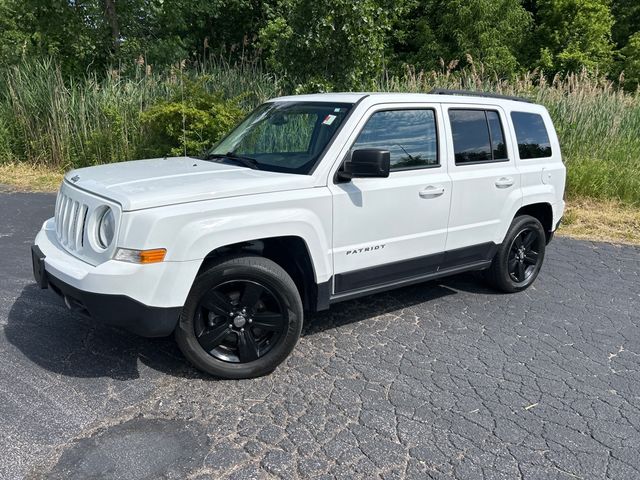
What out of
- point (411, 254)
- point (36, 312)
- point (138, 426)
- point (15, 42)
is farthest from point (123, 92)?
point (138, 426)

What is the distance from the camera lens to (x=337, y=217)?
3865 mm

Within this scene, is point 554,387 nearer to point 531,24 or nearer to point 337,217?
point 337,217

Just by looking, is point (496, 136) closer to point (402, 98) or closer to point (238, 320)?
point (402, 98)

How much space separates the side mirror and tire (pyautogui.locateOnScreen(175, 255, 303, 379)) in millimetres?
851

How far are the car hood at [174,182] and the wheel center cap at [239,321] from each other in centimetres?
78

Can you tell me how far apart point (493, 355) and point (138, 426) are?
2.52m

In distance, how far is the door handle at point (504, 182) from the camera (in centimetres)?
493

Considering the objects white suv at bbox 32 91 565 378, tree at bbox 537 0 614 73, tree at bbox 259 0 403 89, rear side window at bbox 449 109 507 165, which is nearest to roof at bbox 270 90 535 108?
white suv at bbox 32 91 565 378

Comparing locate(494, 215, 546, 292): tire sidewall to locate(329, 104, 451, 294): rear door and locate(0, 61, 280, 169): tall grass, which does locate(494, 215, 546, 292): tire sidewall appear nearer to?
locate(329, 104, 451, 294): rear door

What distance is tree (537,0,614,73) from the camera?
23.6 meters

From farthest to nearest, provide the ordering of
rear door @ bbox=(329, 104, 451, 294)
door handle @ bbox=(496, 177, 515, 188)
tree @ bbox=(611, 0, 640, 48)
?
tree @ bbox=(611, 0, 640, 48)
door handle @ bbox=(496, 177, 515, 188)
rear door @ bbox=(329, 104, 451, 294)

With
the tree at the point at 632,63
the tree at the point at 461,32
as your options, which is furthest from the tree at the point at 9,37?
the tree at the point at 632,63

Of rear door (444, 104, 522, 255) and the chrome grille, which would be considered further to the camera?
rear door (444, 104, 522, 255)

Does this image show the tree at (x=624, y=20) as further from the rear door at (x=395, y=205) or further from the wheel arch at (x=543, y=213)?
the rear door at (x=395, y=205)
